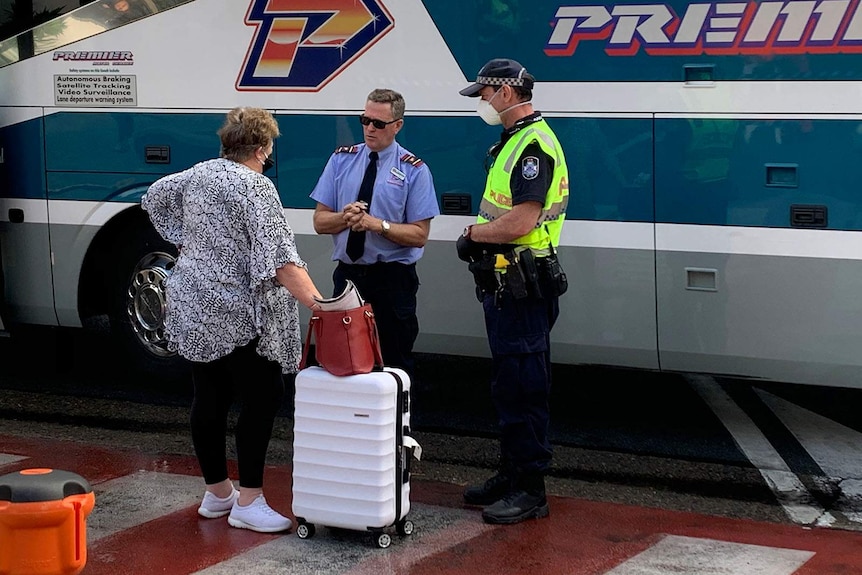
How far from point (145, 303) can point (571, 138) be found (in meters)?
2.99

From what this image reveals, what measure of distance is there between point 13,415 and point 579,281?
3.62 metres

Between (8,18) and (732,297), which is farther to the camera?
(8,18)

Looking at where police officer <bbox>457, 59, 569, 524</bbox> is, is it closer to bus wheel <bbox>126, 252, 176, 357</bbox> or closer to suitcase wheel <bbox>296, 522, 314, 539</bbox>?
suitcase wheel <bbox>296, 522, 314, 539</bbox>

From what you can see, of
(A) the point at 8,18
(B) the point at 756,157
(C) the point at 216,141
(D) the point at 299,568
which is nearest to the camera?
(D) the point at 299,568

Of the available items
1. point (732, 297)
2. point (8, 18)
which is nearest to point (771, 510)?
point (732, 297)

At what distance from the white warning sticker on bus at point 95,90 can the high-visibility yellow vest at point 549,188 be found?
314 centimetres

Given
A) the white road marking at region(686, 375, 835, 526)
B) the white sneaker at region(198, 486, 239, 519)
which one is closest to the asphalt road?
the white road marking at region(686, 375, 835, 526)

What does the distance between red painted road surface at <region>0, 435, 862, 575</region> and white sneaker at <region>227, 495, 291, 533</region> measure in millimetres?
46

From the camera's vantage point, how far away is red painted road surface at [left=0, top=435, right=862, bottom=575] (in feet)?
15.8

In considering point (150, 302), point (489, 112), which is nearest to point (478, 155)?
point (489, 112)

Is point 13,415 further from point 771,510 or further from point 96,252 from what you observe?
point 771,510

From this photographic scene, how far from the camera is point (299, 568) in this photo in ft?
15.7

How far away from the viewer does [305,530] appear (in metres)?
5.11

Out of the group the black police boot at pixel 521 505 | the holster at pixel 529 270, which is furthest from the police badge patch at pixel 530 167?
the black police boot at pixel 521 505
